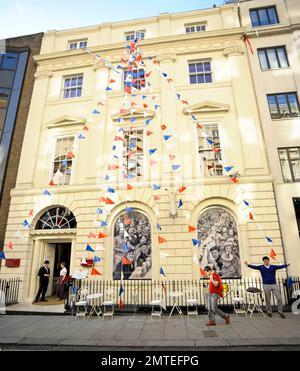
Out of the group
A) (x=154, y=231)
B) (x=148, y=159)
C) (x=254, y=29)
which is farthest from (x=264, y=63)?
(x=154, y=231)

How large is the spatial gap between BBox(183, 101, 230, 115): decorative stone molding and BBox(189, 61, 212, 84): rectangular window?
198 cm

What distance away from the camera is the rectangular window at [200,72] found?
14000 mm

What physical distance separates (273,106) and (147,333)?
12.7m

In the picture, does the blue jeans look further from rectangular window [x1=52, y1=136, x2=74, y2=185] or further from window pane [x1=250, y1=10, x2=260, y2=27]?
window pane [x1=250, y1=10, x2=260, y2=27]

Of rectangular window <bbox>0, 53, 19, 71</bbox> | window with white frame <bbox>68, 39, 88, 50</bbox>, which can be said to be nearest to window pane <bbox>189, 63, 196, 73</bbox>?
window with white frame <bbox>68, 39, 88, 50</bbox>

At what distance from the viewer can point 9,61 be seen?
16.3 meters

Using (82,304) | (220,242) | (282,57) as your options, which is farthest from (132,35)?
(82,304)

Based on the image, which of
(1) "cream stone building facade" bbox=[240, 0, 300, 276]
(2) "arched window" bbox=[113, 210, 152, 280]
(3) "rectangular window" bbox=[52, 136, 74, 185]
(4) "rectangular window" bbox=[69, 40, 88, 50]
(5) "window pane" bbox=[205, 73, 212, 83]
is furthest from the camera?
(4) "rectangular window" bbox=[69, 40, 88, 50]

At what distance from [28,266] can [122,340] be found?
7787 mm

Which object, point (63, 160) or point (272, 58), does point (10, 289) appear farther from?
point (272, 58)

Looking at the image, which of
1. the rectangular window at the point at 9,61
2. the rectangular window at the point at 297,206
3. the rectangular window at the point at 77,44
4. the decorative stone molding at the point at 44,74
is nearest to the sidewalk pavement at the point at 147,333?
the rectangular window at the point at 297,206

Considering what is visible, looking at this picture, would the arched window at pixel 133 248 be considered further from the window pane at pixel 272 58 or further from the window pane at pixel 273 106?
the window pane at pixel 272 58

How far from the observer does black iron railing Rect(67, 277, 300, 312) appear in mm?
9375

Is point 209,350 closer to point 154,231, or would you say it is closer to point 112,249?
point 154,231
